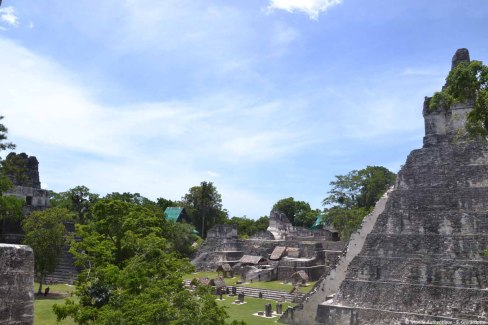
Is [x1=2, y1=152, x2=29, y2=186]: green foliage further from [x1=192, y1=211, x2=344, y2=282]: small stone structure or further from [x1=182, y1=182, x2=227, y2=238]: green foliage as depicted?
[x1=182, y1=182, x2=227, y2=238]: green foliage

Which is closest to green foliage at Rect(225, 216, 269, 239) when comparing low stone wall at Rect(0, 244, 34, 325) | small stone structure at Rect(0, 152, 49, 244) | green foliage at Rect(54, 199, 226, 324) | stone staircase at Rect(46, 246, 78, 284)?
small stone structure at Rect(0, 152, 49, 244)

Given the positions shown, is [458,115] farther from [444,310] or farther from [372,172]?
[372,172]

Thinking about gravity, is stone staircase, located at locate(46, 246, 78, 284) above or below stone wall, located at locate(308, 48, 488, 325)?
below

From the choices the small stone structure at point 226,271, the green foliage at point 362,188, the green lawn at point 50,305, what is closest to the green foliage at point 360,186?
the green foliage at point 362,188

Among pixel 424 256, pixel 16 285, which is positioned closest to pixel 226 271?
pixel 424 256

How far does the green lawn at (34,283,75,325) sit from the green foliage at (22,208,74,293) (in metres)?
1.08

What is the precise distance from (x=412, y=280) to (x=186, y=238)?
100.0ft

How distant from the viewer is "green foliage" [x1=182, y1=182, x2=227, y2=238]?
5591cm

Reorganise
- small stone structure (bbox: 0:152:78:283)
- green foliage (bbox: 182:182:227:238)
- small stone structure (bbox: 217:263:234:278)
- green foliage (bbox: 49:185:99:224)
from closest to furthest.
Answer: small stone structure (bbox: 0:152:78:283), small stone structure (bbox: 217:263:234:278), green foliage (bbox: 49:185:99:224), green foliage (bbox: 182:182:227:238)

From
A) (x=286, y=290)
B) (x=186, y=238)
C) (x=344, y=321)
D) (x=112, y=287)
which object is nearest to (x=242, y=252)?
(x=186, y=238)

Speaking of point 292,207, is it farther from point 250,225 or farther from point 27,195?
point 27,195

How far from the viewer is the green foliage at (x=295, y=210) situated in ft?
228

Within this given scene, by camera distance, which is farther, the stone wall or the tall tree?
the tall tree

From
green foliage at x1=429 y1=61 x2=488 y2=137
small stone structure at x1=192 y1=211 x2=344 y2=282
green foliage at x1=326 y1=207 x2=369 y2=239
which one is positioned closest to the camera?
green foliage at x1=429 y1=61 x2=488 y2=137
